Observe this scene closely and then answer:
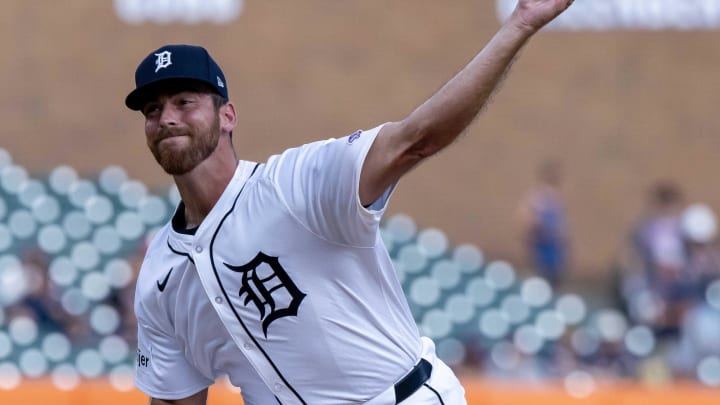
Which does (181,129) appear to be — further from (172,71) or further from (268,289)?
(268,289)

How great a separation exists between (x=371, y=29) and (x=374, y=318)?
1098 centimetres

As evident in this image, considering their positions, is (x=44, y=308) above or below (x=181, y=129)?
below

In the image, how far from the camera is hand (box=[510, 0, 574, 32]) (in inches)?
124

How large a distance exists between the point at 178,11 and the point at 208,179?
10.9 meters

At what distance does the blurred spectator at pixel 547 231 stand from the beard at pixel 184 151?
27.0 ft

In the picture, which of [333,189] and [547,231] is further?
[547,231]

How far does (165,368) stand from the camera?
14.1 feet

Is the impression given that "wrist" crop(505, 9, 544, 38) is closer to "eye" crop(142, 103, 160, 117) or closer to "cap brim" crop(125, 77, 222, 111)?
"cap brim" crop(125, 77, 222, 111)

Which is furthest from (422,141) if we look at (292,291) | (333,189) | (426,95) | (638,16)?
(638,16)

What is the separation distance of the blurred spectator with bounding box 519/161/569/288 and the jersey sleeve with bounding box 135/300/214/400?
785 centimetres

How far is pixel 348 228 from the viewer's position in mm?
3623

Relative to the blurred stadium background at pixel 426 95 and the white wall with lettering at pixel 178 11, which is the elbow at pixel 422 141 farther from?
the white wall with lettering at pixel 178 11

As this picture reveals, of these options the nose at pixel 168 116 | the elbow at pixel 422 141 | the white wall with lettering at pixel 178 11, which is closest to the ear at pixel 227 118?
the nose at pixel 168 116

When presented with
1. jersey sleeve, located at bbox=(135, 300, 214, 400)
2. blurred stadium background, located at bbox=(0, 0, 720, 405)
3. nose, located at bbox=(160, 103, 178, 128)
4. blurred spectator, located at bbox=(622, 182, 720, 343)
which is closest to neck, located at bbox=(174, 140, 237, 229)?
nose, located at bbox=(160, 103, 178, 128)
